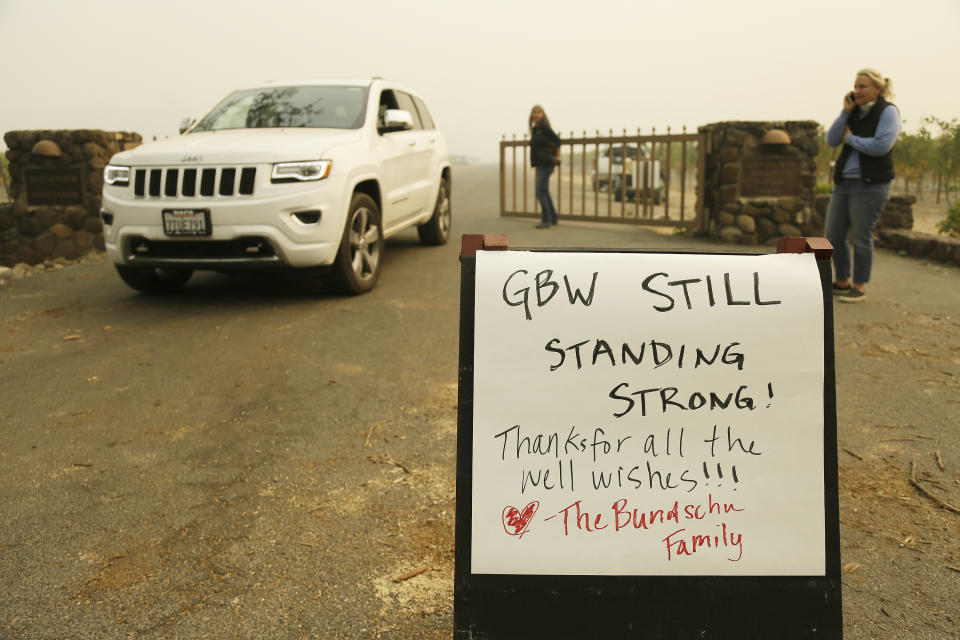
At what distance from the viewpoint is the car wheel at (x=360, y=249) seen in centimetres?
639

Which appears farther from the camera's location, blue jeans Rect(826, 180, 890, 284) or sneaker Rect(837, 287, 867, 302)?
sneaker Rect(837, 287, 867, 302)

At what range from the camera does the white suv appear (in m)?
5.82

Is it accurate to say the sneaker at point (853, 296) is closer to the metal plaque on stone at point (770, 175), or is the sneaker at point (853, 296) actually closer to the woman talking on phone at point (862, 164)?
the woman talking on phone at point (862, 164)

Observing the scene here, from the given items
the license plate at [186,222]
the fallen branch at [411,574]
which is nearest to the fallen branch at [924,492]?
the fallen branch at [411,574]

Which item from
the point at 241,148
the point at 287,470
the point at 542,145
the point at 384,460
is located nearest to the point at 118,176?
the point at 241,148

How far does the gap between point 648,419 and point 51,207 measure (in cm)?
1093

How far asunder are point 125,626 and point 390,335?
3.37m

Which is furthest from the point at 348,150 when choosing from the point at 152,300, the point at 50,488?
the point at 50,488

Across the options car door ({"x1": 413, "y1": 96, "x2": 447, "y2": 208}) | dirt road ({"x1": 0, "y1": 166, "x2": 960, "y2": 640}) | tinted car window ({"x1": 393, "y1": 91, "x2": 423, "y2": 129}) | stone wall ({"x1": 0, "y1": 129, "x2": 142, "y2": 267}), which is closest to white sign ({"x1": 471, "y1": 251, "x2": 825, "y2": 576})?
Answer: dirt road ({"x1": 0, "y1": 166, "x2": 960, "y2": 640})

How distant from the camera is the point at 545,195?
11.9 meters

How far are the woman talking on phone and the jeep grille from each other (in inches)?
183

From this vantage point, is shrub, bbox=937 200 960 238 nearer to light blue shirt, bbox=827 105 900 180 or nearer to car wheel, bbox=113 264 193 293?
light blue shirt, bbox=827 105 900 180

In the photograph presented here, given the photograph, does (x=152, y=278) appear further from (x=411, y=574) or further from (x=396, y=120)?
(x=411, y=574)

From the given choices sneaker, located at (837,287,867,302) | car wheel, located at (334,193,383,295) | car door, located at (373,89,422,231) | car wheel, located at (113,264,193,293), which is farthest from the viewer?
car door, located at (373,89,422,231)
